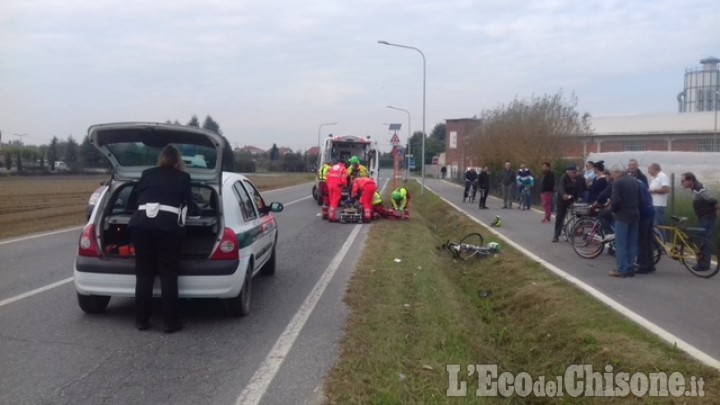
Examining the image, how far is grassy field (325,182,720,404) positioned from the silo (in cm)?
9464

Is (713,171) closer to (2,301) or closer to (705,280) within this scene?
(705,280)

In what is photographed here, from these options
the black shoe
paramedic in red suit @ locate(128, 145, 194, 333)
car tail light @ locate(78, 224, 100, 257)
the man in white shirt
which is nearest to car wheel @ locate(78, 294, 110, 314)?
car tail light @ locate(78, 224, 100, 257)

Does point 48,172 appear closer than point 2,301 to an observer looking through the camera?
No

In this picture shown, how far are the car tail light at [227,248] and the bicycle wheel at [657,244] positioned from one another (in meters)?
7.39

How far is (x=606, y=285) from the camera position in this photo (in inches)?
436

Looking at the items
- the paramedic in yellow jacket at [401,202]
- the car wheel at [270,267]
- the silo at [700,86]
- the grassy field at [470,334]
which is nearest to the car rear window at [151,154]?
the car wheel at [270,267]

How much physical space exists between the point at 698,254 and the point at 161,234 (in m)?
8.24

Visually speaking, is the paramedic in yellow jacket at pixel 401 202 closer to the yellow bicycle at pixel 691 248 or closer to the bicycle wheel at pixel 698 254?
the yellow bicycle at pixel 691 248

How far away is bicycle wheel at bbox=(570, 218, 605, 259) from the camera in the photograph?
45.5 feet

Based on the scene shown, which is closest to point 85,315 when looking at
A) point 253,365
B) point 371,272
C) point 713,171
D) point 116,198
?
point 116,198

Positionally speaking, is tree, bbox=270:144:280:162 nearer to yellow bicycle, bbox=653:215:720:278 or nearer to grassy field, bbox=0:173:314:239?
grassy field, bbox=0:173:314:239

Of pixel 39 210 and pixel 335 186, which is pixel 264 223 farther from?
pixel 39 210

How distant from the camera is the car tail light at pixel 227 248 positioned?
8.17m

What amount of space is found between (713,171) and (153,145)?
1746cm
